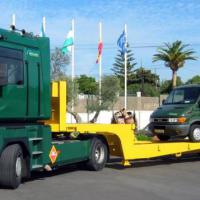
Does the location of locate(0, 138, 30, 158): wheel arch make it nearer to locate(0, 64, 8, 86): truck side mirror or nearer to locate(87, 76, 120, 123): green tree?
locate(0, 64, 8, 86): truck side mirror

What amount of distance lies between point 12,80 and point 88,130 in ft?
13.0

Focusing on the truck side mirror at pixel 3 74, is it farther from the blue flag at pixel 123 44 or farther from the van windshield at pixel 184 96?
the blue flag at pixel 123 44

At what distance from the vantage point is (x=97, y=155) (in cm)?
1490

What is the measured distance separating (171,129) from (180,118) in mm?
497

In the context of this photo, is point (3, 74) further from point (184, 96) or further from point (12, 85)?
point (184, 96)

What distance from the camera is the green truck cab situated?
17.3 m

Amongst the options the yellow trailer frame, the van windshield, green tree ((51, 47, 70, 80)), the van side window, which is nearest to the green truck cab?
the van windshield

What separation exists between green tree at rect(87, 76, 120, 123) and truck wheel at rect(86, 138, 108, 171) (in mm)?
25549

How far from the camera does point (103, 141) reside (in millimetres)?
15258

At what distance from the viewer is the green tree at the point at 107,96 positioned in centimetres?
4109

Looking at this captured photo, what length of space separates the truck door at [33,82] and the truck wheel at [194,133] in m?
6.90

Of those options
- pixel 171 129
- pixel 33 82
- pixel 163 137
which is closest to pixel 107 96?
pixel 163 137

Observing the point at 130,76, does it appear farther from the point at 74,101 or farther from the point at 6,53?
the point at 6,53

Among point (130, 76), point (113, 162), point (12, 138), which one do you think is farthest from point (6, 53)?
point (130, 76)
